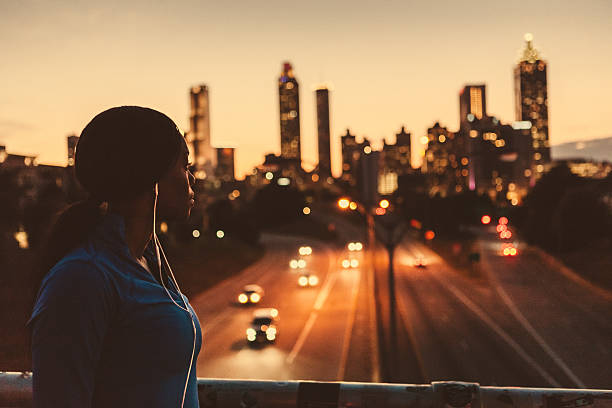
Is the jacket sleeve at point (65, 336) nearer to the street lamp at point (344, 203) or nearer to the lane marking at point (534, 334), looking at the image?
the street lamp at point (344, 203)

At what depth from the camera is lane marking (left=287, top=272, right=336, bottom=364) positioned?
80.7ft

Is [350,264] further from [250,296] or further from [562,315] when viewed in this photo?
[562,315]

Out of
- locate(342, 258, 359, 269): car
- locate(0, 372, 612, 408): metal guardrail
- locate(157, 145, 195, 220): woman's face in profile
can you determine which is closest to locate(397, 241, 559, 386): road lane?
locate(342, 258, 359, 269): car

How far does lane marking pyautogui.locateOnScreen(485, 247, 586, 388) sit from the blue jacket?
20532 mm

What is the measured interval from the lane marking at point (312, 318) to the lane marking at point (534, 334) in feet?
37.6

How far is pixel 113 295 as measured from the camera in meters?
1.25

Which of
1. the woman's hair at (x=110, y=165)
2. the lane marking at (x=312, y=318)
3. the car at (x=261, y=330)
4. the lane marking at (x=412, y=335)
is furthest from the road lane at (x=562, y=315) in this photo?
the woman's hair at (x=110, y=165)

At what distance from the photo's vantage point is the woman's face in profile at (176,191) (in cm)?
159

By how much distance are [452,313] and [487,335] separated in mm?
6237

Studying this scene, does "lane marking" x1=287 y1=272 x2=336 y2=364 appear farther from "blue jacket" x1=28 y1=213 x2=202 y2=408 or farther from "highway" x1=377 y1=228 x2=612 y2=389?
"blue jacket" x1=28 y1=213 x2=202 y2=408

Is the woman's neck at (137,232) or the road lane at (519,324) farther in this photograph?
the road lane at (519,324)

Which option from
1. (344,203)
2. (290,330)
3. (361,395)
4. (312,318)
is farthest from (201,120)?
(361,395)

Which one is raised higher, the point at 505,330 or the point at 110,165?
the point at 110,165

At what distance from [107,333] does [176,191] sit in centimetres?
51
